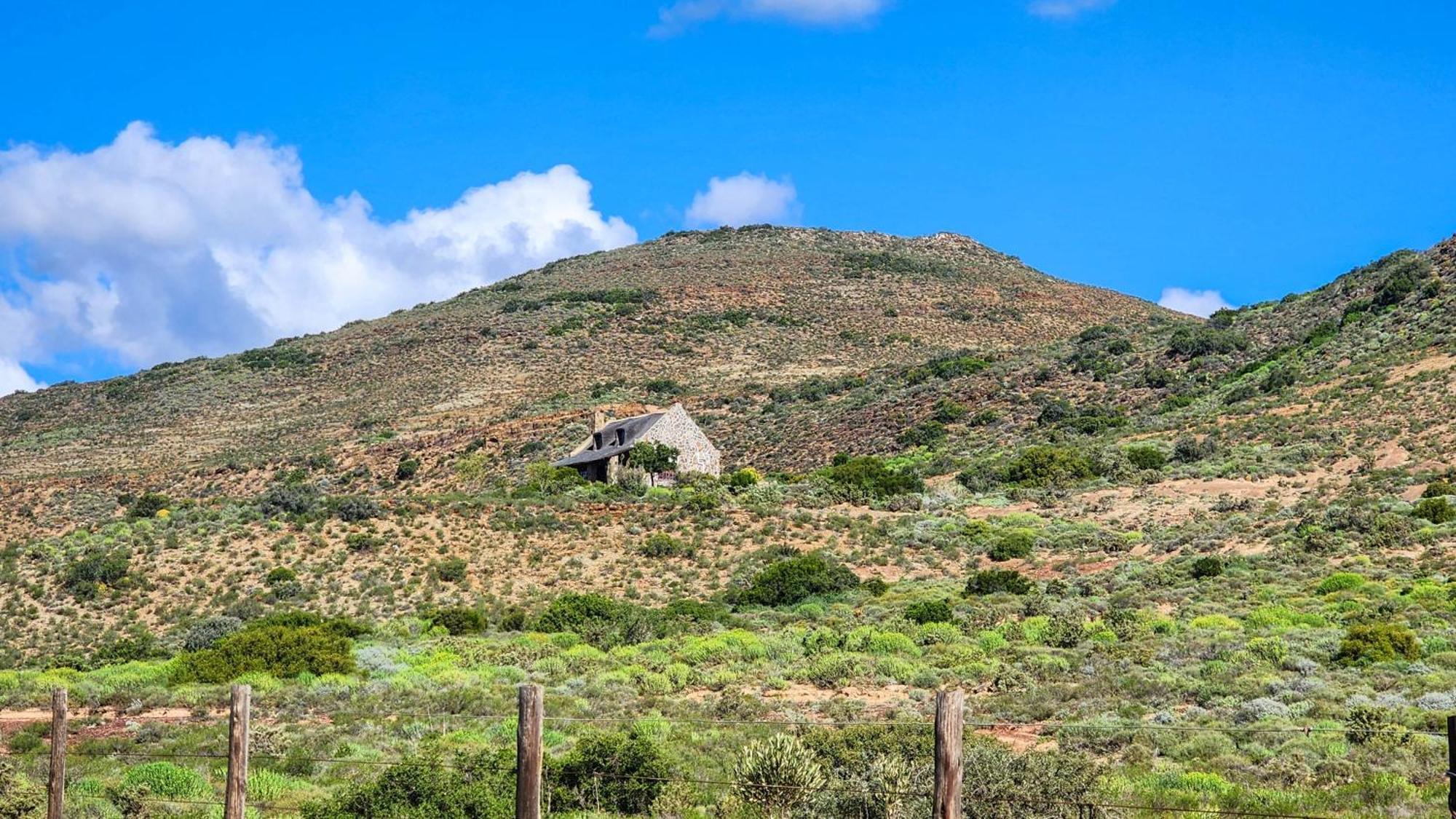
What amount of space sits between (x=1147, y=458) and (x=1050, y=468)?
3433 mm

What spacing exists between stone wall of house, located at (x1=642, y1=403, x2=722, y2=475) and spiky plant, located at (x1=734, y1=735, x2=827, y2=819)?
1564 inches

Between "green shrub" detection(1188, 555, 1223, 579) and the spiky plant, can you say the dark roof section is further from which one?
the spiky plant

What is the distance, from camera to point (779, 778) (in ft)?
41.5

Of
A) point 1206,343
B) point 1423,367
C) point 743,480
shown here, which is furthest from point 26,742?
point 1206,343

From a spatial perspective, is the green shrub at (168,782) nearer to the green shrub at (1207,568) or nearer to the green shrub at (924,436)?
the green shrub at (1207,568)

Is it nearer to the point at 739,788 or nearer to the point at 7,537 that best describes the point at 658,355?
the point at 7,537

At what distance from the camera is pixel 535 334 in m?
94.9

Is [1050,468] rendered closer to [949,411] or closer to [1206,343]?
[949,411]

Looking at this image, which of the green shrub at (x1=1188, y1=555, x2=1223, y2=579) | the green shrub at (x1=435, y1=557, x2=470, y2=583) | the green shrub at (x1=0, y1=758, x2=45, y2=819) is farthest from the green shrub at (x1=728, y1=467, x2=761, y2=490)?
the green shrub at (x1=0, y1=758, x2=45, y2=819)

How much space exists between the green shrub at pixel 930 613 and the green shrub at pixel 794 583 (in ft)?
15.3

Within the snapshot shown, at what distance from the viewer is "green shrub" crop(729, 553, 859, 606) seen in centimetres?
3291

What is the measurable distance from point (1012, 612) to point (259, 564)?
21498 mm

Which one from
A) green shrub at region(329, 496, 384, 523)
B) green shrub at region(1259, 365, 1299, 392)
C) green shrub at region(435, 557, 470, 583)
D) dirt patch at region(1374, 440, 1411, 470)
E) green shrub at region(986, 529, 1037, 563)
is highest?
green shrub at region(1259, 365, 1299, 392)

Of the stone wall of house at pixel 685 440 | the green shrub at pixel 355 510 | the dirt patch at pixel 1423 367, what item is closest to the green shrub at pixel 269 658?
the green shrub at pixel 355 510
